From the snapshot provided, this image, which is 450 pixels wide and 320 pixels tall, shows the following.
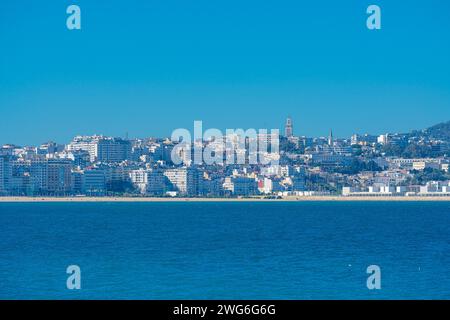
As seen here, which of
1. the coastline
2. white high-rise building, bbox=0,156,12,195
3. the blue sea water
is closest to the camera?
the blue sea water

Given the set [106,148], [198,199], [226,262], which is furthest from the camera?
[106,148]

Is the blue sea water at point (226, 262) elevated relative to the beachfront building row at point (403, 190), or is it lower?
elevated

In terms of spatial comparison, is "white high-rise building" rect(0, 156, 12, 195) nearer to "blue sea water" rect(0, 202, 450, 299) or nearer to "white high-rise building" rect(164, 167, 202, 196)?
"white high-rise building" rect(164, 167, 202, 196)

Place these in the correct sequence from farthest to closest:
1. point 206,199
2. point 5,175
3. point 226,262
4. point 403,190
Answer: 1. point 403,190
2. point 5,175
3. point 206,199
4. point 226,262

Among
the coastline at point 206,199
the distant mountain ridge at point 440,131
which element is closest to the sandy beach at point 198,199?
the coastline at point 206,199

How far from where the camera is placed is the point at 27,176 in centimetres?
11375

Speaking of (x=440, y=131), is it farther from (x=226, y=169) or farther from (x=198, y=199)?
(x=198, y=199)

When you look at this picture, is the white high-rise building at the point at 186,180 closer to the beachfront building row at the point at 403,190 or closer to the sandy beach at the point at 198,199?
the sandy beach at the point at 198,199

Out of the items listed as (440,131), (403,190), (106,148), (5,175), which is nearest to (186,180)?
(5,175)

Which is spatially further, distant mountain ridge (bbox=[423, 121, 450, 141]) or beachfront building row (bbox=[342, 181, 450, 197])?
distant mountain ridge (bbox=[423, 121, 450, 141])

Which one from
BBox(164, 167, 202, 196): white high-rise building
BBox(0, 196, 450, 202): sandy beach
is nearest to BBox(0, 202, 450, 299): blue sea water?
BBox(0, 196, 450, 202): sandy beach

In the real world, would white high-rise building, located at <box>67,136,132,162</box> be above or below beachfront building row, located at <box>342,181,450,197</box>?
above

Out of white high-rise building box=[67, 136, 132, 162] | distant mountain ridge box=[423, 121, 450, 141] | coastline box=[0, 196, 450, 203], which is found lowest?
coastline box=[0, 196, 450, 203]
